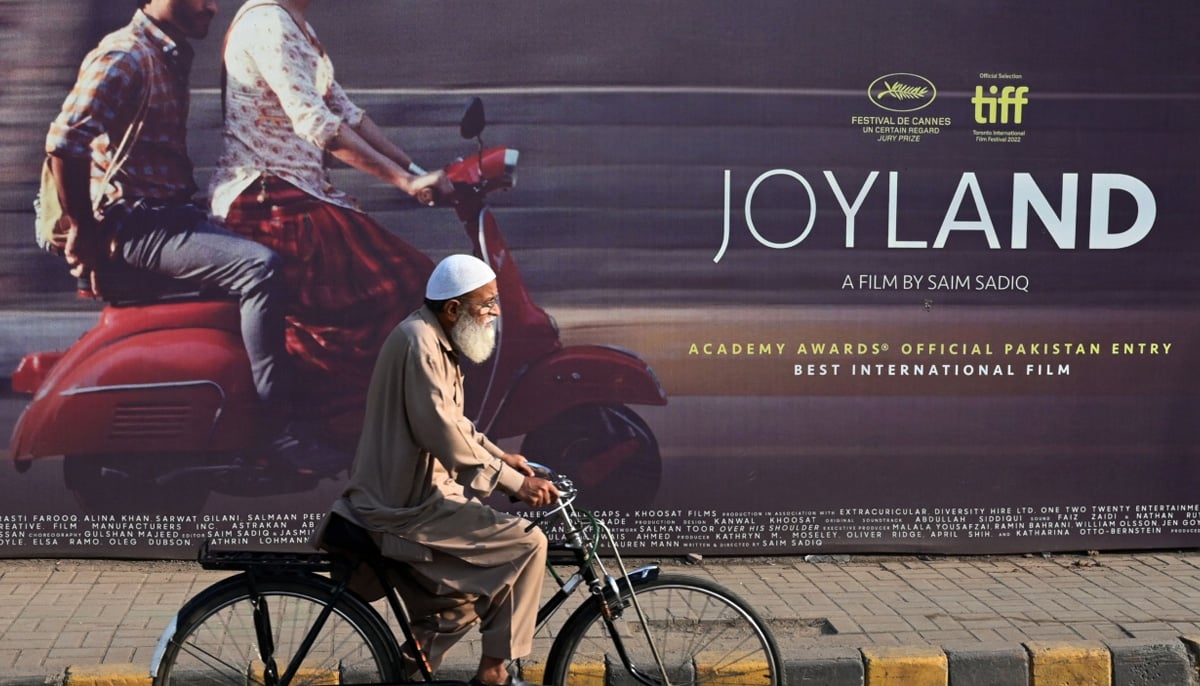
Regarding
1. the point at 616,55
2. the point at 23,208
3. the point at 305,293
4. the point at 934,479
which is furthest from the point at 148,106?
the point at 934,479

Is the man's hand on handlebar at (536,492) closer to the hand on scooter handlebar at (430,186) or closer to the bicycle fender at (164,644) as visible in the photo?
the bicycle fender at (164,644)

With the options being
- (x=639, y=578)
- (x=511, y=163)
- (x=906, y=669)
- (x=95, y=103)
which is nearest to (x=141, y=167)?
(x=95, y=103)

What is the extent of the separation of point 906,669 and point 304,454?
3.14 meters

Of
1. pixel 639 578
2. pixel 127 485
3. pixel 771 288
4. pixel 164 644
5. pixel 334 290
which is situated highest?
pixel 771 288

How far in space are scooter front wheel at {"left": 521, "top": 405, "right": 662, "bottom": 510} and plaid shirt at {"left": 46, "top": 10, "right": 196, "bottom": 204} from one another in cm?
219

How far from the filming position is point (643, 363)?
6.39 metres

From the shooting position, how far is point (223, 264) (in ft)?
20.3

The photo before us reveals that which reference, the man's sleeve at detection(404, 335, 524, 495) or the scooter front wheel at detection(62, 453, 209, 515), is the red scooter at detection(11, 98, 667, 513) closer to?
the scooter front wheel at detection(62, 453, 209, 515)

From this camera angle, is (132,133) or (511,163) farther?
(511,163)

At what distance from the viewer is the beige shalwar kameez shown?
146 inches

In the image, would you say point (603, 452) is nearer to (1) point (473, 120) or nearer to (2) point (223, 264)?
(1) point (473, 120)

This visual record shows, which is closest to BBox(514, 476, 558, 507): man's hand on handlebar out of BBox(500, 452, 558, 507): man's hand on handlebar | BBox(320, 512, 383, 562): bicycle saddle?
BBox(500, 452, 558, 507): man's hand on handlebar

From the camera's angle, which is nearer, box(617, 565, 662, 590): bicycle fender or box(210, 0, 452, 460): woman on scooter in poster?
box(617, 565, 662, 590): bicycle fender

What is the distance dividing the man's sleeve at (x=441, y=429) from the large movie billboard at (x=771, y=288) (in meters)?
2.62
